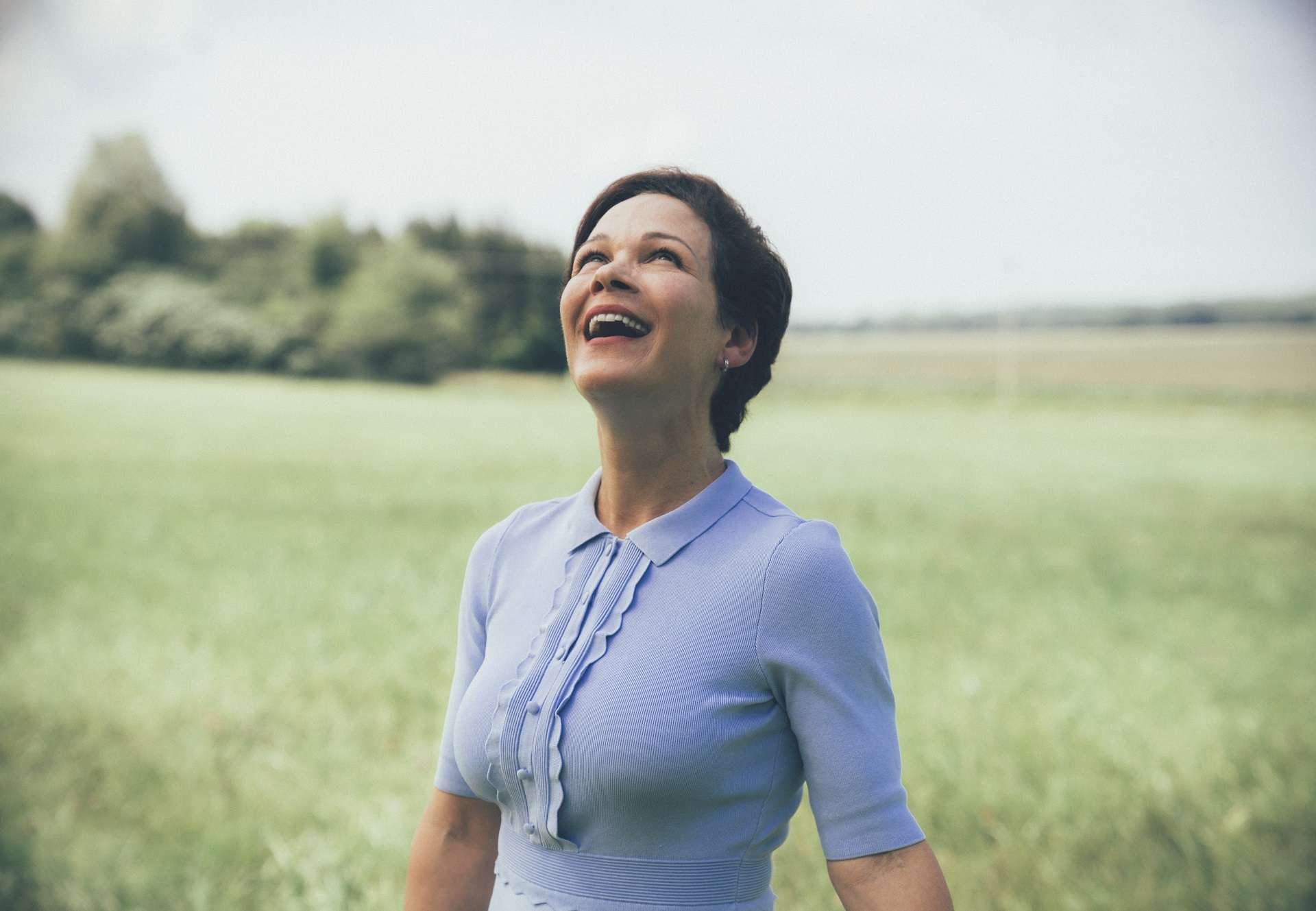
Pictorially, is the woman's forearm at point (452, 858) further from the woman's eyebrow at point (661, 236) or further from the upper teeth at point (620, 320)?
the woman's eyebrow at point (661, 236)

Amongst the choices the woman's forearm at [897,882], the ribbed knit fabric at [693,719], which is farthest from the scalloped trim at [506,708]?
the woman's forearm at [897,882]

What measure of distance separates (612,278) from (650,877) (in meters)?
0.94

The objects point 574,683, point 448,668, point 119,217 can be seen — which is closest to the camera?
point 574,683

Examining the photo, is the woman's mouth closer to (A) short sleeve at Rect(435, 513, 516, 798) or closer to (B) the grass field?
(A) short sleeve at Rect(435, 513, 516, 798)

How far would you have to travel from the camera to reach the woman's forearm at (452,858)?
186cm

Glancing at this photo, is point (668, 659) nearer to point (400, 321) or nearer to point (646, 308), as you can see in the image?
point (646, 308)

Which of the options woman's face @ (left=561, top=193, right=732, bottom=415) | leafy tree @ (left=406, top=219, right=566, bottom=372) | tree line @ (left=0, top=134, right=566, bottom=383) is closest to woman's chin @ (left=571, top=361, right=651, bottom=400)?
woman's face @ (left=561, top=193, right=732, bottom=415)

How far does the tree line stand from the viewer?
4253cm

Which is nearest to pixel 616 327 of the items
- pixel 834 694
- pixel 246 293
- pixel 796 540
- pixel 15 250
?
pixel 796 540

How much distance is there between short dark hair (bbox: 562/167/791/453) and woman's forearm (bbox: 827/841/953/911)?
760 mm

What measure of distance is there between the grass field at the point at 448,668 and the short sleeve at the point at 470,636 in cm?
197

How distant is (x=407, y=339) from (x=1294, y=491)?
4335 cm

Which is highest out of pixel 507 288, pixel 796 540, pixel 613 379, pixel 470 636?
Answer: pixel 613 379

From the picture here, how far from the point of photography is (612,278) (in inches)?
65.2
